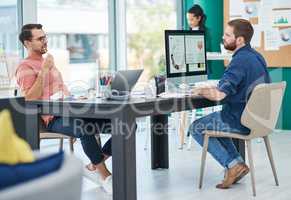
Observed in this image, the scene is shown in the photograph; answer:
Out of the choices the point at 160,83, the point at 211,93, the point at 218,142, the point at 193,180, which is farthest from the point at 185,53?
the point at 193,180

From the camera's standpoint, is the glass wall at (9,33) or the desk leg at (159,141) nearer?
the desk leg at (159,141)

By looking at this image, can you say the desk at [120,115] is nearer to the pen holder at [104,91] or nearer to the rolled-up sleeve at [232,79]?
the pen holder at [104,91]

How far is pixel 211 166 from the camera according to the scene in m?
4.72

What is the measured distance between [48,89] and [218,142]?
51.0 inches

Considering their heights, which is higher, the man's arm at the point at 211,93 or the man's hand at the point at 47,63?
the man's hand at the point at 47,63

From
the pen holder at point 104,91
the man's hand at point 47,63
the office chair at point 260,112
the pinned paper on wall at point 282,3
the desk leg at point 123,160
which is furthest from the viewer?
the pinned paper on wall at point 282,3

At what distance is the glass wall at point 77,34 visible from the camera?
20.2ft

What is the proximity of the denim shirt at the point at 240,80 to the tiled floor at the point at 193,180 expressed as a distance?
1.52 ft

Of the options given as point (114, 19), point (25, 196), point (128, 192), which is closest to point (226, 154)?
point (128, 192)

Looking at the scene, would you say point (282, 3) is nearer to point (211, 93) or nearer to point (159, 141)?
point (159, 141)

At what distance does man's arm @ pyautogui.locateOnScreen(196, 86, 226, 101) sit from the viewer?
3.69 m

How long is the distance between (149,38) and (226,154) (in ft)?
12.5

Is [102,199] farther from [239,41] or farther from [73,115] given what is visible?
[239,41]

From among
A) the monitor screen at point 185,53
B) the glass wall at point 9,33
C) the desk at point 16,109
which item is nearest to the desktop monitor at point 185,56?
the monitor screen at point 185,53
